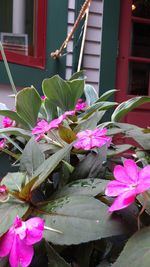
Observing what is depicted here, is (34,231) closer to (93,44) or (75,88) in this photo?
(75,88)

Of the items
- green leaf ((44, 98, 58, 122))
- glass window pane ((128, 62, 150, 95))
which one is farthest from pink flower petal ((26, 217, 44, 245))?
glass window pane ((128, 62, 150, 95))

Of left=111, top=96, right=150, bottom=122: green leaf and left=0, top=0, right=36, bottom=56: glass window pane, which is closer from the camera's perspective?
left=111, top=96, right=150, bottom=122: green leaf

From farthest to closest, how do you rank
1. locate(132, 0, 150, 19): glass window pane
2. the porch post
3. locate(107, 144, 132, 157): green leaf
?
locate(132, 0, 150, 19): glass window pane, the porch post, locate(107, 144, 132, 157): green leaf

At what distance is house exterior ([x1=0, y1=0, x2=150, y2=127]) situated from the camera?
2.63 metres

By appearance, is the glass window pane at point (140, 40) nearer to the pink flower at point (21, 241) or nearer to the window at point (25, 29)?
the window at point (25, 29)

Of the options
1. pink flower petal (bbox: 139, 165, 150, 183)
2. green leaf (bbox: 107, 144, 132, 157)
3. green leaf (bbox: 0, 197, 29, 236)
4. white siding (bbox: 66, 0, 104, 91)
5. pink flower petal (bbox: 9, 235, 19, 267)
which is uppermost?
white siding (bbox: 66, 0, 104, 91)

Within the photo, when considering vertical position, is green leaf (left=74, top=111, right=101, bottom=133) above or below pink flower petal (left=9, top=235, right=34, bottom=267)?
above

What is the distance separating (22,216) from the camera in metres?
0.45

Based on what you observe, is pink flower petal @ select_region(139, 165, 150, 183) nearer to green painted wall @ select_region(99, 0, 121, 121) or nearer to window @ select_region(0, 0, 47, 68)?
window @ select_region(0, 0, 47, 68)

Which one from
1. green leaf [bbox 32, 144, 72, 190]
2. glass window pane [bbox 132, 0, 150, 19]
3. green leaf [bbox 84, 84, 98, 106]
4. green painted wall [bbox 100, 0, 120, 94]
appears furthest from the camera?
glass window pane [bbox 132, 0, 150, 19]

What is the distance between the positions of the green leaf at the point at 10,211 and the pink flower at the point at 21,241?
1 cm

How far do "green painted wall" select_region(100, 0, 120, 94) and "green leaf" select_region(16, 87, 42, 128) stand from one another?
81.9 inches

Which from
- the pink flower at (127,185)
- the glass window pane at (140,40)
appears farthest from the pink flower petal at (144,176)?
the glass window pane at (140,40)

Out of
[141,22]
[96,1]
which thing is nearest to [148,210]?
[96,1]
